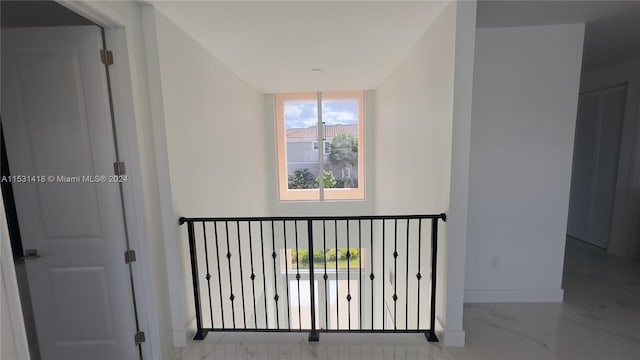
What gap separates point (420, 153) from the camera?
8.89 ft

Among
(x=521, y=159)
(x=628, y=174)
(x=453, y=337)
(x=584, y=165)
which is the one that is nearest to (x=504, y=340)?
(x=453, y=337)

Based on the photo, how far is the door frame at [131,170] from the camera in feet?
5.80

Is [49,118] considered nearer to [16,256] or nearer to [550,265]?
[16,256]

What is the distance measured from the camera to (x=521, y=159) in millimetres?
2637

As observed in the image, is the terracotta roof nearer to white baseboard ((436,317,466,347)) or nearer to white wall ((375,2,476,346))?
white wall ((375,2,476,346))

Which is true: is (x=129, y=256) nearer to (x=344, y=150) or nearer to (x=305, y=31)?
(x=305, y=31)

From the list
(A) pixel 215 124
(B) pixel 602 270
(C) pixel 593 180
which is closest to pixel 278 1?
(A) pixel 215 124

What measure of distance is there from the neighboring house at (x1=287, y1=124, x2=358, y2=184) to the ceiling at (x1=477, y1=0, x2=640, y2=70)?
358 cm

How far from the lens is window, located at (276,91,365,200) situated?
576cm

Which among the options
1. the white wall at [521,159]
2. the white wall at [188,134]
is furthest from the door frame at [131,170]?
the white wall at [521,159]

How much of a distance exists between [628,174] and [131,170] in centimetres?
549

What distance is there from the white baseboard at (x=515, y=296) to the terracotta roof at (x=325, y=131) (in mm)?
3737

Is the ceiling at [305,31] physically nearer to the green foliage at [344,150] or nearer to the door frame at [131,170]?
the door frame at [131,170]

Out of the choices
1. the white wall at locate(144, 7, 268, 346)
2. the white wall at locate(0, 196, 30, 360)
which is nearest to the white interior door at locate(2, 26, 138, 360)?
the white wall at locate(144, 7, 268, 346)
